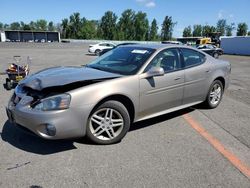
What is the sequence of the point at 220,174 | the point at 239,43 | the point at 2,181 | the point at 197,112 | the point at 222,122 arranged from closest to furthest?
the point at 2,181 < the point at 220,174 < the point at 222,122 < the point at 197,112 < the point at 239,43

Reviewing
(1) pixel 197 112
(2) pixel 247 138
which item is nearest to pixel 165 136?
(2) pixel 247 138

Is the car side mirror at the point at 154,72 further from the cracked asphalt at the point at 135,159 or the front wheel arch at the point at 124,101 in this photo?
the cracked asphalt at the point at 135,159

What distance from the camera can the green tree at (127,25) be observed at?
11481 centimetres

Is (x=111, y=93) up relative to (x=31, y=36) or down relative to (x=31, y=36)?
down

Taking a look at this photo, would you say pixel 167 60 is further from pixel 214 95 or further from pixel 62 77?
pixel 62 77

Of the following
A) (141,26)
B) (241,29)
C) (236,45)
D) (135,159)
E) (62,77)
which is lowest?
(135,159)

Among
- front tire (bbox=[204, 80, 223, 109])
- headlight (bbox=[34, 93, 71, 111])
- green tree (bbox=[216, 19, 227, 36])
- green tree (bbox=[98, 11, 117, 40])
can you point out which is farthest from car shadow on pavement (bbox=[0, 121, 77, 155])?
green tree (bbox=[216, 19, 227, 36])

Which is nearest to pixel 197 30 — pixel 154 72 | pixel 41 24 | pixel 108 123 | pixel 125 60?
pixel 41 24

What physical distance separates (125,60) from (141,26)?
4516 inches

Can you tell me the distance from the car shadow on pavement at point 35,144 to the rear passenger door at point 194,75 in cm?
255

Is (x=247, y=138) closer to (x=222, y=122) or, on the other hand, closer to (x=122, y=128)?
(x=222, y=122)

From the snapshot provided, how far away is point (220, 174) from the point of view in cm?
355

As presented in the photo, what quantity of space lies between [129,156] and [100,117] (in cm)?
73

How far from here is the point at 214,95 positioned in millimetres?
6602
